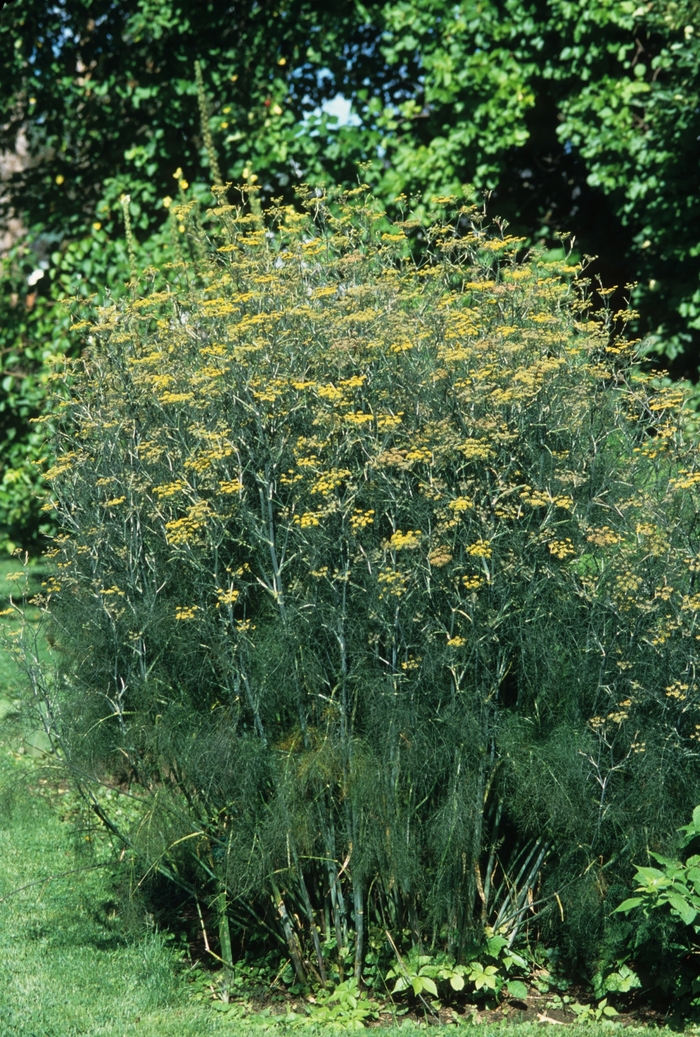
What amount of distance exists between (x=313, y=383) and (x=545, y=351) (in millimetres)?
944

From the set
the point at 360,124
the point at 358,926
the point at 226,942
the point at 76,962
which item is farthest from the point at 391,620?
the point at 360,124

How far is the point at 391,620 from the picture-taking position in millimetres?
4234

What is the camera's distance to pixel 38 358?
30.9 feet

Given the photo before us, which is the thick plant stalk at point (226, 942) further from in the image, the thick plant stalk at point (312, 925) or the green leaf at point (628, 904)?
the green leaf at point (628, 904)

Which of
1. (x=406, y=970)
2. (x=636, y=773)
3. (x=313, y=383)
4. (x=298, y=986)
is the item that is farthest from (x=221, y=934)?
(x=313, y=383)

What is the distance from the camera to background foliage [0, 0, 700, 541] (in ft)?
26.8

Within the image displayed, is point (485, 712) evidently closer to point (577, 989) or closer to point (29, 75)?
point (577, 989)

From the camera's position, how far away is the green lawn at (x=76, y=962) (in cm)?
427

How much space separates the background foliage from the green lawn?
14.6ft

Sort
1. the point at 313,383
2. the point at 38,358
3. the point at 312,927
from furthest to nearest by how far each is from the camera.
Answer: the point at 38,358 < the point at 312,927 < the point at 313,383

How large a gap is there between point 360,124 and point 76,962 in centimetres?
634

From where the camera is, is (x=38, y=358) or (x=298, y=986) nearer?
(x=298, y=986)

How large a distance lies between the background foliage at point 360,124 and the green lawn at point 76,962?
14.6 ft

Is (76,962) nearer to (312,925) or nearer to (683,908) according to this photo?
(312,925)
